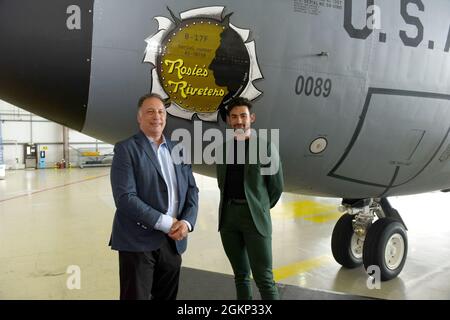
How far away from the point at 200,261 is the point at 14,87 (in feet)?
11.4

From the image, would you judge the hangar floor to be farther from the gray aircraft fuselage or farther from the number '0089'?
the number '0089'

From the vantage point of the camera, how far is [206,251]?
219 inches

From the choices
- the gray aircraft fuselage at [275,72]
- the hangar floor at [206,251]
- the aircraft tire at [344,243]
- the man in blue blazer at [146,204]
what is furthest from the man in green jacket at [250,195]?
the aircraft tire at [344,243]

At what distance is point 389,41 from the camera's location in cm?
275

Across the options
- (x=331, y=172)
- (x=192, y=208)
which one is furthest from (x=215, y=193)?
(x=192, y=208)

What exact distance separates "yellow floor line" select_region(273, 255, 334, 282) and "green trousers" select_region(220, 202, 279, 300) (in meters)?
2.09

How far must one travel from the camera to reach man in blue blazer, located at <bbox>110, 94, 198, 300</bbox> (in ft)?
6.68

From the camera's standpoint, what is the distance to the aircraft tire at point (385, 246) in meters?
4.06

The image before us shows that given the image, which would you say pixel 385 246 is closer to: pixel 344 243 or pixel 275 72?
pixel 344 243

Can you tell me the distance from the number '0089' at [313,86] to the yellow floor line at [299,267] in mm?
2578

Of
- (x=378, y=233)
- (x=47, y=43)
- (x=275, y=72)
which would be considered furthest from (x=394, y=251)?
(x=47, y=43)

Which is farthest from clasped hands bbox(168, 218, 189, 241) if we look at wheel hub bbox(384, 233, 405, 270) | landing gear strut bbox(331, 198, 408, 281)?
wheel hub bbox(384, 233, 405, 270)

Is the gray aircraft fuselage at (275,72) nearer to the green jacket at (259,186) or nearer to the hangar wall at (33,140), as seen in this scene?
the green jacket at (259,186)

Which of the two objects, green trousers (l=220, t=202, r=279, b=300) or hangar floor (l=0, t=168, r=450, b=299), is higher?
green trousers (l=220, t=202, r=279, b=300)
